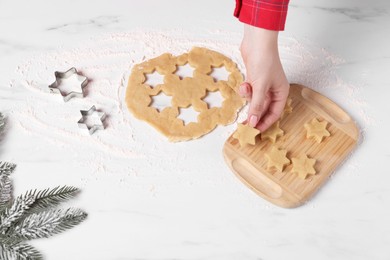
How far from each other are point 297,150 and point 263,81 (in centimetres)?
16

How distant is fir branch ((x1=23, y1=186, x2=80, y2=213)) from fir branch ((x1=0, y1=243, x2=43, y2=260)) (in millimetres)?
77

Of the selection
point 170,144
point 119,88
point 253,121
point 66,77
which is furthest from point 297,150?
point 66,77

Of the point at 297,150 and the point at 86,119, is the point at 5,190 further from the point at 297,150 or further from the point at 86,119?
the point at 297,150

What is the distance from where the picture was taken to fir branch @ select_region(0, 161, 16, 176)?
1.12 meters

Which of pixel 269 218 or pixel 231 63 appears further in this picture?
pixel 231 63

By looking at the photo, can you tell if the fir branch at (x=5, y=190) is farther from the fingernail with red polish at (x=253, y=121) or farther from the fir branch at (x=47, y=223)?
the fingernail with red polish at (x=253, y=121)

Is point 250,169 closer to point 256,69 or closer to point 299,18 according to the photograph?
point 256,69

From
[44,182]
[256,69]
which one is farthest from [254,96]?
[44,182]

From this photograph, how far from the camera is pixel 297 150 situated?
3.74 ft

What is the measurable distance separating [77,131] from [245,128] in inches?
14.1

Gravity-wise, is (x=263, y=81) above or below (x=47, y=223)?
above

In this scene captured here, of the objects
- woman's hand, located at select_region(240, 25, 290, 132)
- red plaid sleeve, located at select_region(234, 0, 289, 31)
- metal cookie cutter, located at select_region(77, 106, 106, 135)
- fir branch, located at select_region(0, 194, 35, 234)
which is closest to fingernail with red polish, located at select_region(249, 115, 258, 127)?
woman's hand, located at select_region(240, 25, 290, 132)

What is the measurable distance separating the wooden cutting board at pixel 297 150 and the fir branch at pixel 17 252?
0.41 m

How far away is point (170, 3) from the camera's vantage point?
1.39 metres
